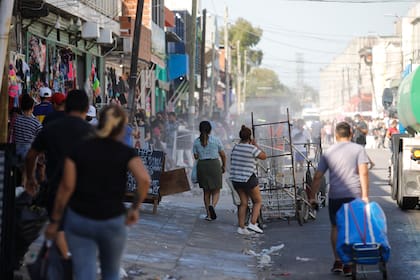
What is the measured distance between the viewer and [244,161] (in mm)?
13922

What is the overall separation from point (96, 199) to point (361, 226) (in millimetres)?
3727

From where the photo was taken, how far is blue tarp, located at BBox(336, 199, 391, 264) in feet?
30.8

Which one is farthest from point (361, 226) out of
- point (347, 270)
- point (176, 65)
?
point (176, 65)

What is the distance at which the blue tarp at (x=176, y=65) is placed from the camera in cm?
4356

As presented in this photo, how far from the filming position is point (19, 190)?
8492mm

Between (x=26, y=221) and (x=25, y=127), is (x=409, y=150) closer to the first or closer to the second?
(x=25, y=127)

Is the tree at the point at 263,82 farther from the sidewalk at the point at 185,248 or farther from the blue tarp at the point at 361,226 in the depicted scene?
the blue tarp at the point at 361,226

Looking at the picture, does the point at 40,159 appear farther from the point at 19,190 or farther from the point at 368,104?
the point at 368,104

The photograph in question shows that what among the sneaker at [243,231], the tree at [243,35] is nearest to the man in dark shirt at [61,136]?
the sneaker at [243,231]

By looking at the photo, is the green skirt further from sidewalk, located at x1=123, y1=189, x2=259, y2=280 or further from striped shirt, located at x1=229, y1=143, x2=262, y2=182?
striped shirt, located at x1=229, y1=143, x2=262, y2=182

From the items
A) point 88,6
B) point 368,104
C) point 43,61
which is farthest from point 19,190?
point 368,104

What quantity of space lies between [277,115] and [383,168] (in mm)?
51500

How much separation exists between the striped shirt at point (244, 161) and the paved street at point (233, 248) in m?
0.93

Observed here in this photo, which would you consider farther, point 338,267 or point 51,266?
point 338,267
